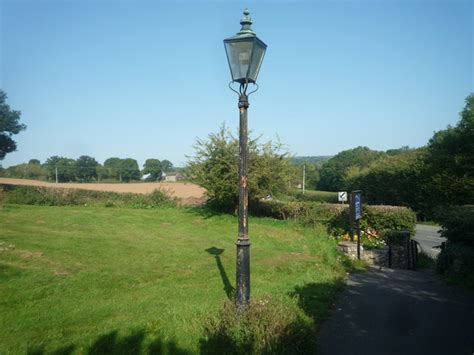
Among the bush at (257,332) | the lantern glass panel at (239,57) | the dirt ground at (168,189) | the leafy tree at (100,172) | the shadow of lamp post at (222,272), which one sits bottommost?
the shadow of lamp post at (222,272)

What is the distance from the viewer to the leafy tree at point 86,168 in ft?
261

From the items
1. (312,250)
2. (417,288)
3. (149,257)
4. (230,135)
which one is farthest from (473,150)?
(149,257)

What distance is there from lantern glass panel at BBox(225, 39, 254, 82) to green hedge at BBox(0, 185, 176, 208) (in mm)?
24187

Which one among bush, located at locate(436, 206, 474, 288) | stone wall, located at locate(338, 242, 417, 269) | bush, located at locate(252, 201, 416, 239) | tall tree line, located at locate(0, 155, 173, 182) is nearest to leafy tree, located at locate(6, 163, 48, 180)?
tall tree line, located at locate(0, 155, 173, 182)

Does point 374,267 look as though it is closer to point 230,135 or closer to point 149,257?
point 149,257

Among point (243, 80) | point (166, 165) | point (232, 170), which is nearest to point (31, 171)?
point (166, 165)

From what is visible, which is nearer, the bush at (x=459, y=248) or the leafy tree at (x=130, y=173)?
the bush at (x=459, y=248)

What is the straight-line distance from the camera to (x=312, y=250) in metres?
13.4

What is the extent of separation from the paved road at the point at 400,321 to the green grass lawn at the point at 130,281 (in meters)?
0.52

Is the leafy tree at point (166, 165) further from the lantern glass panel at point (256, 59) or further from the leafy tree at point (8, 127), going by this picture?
the lantern glass panel at point (256, 59)

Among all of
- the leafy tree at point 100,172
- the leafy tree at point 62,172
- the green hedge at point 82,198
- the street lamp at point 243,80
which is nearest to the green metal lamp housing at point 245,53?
the street lamp at point 243,80

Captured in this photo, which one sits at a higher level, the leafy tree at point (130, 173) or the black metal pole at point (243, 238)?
the leafy tree at point (130, 173)

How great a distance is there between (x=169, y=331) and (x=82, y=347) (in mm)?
1124

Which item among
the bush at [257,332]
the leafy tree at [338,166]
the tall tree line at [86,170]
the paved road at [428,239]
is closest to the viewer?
the bush at [257,332]
